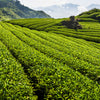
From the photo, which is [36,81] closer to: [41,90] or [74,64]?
[41,90]

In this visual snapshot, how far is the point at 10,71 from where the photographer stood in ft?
49.2

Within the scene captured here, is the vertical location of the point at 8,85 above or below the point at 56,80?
above

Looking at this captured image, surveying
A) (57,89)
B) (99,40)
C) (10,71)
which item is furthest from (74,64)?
(99,40)

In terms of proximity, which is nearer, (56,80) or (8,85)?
(8,85)

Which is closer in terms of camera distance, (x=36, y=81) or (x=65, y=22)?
(x=36, y=81)

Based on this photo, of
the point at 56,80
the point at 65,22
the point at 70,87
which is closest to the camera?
the point at 70,87

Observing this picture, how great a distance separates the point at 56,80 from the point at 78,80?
12.5 ft

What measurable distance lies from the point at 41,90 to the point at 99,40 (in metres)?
78.1

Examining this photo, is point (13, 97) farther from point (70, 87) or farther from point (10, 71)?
point (70, 87)

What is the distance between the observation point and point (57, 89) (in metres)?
13.2

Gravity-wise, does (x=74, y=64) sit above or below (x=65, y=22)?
below

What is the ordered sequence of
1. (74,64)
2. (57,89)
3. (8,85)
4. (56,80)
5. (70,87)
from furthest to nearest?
(74,64) < (56,80) < (70,87) < (57,89) < (8,85)

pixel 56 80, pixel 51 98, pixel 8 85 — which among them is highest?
pixel 8 85

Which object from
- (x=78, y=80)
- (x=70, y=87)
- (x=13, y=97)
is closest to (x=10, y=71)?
(x=13, y=97)
